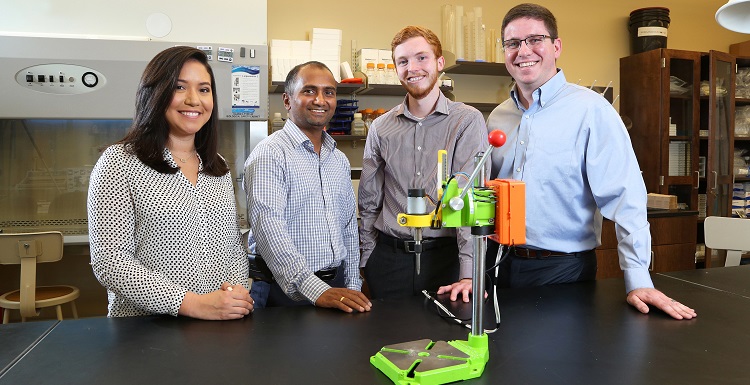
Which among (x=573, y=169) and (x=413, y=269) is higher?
(x=573, y=169)

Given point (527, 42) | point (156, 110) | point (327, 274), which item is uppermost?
point (527, 42)

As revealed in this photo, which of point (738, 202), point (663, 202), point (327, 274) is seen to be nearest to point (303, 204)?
point (327, 274)

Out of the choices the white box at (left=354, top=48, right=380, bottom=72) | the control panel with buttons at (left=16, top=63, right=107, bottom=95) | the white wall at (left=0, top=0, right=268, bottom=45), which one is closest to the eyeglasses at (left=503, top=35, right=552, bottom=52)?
the white wall at (left=0, top=0, right=268, bottom=45)

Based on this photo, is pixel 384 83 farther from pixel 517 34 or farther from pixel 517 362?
pixel 517 362

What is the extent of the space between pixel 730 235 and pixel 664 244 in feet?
3.66

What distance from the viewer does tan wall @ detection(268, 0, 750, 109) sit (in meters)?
4.10

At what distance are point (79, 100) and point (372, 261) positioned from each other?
2.05 metres

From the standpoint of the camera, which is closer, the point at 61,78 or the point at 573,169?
the point at 573,169

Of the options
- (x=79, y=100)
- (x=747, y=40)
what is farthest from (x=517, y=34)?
(x=747, y=40)

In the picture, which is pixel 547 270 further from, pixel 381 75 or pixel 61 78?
pixel 61 78

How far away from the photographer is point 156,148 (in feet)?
4.71

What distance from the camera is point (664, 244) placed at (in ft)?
12.1

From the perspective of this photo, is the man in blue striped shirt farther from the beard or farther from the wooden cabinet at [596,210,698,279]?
the wooden cabinet at [596,210,698,279]

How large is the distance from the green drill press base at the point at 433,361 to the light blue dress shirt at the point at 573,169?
0.74 metres
